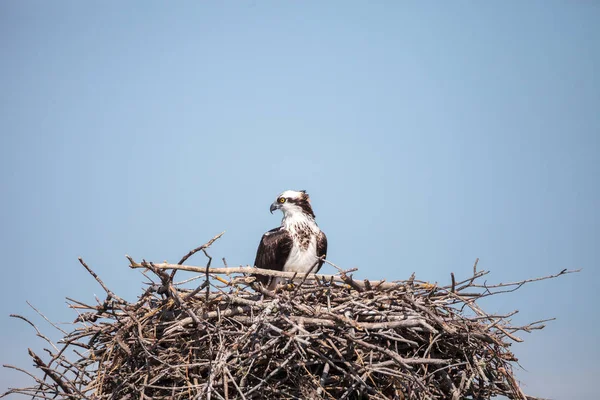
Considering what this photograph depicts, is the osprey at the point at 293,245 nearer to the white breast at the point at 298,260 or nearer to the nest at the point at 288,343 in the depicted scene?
the white breast at the point at 298,260

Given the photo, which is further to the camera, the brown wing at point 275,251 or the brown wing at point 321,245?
the brown wing at point 321,245

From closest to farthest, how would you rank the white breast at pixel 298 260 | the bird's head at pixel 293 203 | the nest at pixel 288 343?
the nest at pixel 288 343 < the white breast at pixel 298 260 < the bird's head at pixel 293 203

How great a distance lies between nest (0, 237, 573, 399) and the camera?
6.48 metres

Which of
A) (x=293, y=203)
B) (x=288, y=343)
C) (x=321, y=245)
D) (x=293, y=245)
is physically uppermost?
(x=293, y=203)

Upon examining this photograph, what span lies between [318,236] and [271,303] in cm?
256

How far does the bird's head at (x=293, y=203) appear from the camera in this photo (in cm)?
927

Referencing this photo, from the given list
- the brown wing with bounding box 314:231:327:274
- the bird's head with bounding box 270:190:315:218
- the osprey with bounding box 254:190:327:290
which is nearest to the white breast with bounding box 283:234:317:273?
the osprey with bounding box 254:190:327:290

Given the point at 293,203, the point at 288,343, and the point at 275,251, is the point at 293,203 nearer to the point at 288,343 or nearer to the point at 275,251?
the point at 275,251

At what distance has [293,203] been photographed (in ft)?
30.5

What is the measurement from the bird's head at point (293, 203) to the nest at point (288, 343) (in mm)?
2150

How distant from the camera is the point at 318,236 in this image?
29.6 feet

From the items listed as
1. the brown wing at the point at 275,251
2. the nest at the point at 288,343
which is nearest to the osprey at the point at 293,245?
the brown wing at the point at 275,251

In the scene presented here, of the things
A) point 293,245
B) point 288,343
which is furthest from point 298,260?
point 288,343

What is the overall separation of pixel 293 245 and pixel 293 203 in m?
0.76
